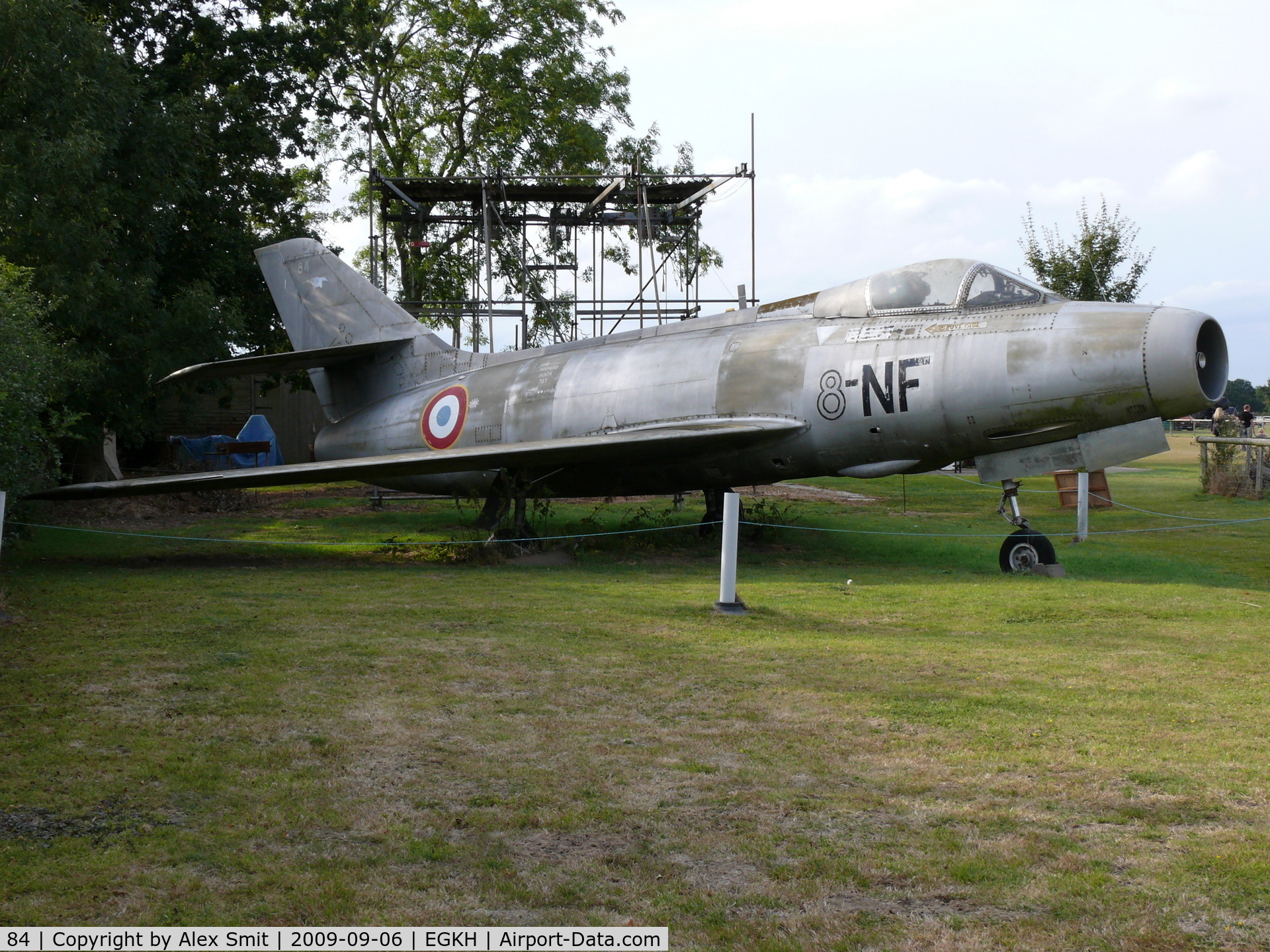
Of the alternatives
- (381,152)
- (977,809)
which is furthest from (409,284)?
(977,809)

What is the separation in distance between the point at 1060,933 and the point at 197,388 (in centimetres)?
2358

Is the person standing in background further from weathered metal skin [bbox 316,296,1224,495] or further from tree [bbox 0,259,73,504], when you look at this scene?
tree [bbox 0,259,73,504]

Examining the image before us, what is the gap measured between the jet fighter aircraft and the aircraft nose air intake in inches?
0.7

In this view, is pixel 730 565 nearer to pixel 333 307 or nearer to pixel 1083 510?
pixel 1083 510

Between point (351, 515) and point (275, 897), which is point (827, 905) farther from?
point (351, 515)

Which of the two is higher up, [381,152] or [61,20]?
[381,152]

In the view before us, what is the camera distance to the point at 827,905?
135 inches

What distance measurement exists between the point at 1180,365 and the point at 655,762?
304 inches

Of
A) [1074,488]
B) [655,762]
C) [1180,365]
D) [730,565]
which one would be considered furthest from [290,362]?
[1074,488]

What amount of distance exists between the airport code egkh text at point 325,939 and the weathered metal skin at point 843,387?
348 inches

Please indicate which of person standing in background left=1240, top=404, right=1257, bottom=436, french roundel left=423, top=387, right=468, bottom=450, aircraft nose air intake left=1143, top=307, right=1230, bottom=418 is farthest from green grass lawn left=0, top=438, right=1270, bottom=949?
person standing in background left=1240, top=404, right=1257, bottom=436

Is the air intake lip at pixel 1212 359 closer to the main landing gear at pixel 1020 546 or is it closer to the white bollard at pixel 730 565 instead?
the main landing gear at pixel 1020 546

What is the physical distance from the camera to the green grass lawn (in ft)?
11.3

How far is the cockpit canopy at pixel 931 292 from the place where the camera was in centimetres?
1141
